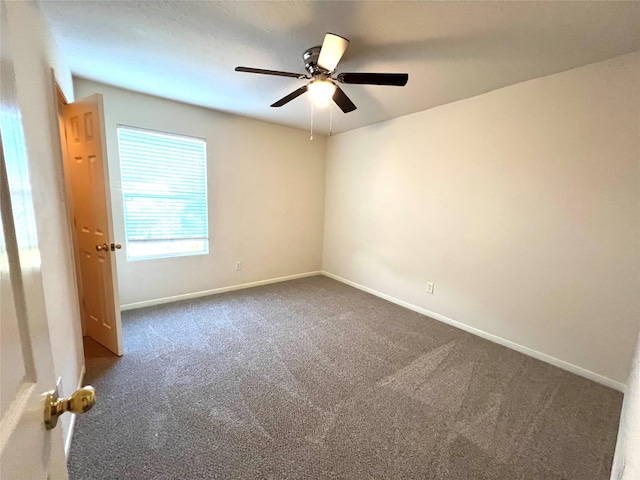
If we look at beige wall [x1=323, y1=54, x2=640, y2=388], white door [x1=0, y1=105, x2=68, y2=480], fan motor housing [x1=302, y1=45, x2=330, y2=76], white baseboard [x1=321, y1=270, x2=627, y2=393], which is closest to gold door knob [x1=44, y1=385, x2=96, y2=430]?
white door [x1=0, y1=105, x2=68, y2=480]

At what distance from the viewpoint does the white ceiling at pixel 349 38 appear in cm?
159

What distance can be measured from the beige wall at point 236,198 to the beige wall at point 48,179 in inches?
44.7

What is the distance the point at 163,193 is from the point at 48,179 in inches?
68.9

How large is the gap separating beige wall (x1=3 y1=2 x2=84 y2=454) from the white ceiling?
0.41 metres

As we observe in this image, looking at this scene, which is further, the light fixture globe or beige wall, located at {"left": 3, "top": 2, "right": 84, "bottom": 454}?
the light fixture globe

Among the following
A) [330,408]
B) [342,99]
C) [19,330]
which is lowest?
[330,408]

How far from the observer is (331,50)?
168 centimetres

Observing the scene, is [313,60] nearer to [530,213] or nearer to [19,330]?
A: [19,330]

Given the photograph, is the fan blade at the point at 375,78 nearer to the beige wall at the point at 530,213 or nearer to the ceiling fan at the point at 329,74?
the ceiling fan at the point at 329,74

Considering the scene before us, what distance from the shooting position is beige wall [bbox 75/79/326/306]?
9.93 feet

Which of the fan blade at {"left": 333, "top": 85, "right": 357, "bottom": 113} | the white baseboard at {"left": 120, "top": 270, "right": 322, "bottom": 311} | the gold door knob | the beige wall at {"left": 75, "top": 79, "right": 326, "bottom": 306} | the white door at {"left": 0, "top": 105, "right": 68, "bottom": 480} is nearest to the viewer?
the white door at {"left": 0, "top": 105, "right": 68, "bottom": 480}

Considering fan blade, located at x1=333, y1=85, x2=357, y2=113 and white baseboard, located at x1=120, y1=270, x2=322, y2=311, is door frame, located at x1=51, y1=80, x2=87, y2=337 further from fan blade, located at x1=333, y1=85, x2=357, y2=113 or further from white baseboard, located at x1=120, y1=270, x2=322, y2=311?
fan blade, located at x1=333, y1=85, x2=357, y2=113

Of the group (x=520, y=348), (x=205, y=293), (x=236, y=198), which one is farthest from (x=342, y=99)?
(x=205, y=293)

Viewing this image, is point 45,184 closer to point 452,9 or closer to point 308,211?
point 452,9
